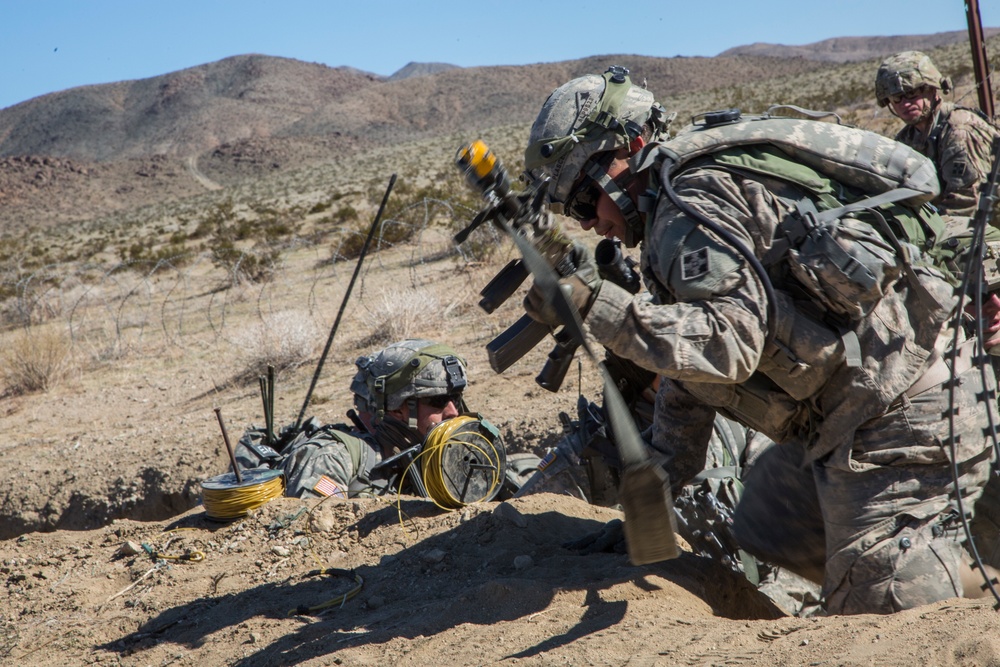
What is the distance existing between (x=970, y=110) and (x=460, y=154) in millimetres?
3769

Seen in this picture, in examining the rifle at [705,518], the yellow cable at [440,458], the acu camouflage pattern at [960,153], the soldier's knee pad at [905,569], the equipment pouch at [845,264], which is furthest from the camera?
the acu camouflage pattern at [960,153]

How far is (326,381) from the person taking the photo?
9414 mm

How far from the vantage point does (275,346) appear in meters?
10.1

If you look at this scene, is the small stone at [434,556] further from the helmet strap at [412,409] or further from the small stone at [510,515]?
the helmet strap at [412,409]

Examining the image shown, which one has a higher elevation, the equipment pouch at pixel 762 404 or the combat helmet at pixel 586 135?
the combat helmet at pixel 586 135

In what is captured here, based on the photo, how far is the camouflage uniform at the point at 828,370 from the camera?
2422mm

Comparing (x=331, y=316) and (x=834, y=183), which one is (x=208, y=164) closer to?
(x=331, y=316)

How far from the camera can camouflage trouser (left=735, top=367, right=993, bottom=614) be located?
271 centimetres

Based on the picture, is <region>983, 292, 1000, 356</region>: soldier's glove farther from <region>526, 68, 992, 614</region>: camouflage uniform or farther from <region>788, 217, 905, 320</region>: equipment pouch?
<region>788, 217, 905, 320</region>: equipment pouch

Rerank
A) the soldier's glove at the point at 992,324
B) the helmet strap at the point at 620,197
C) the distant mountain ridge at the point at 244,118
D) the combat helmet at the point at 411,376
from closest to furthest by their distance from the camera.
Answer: the helmet strap at the point at 620,197 < the soldier's glove at the point at 992,324 < the combat helmet at the point at 411,376 < the distant mountain ridge at the point at 244,118

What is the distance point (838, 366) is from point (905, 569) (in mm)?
635

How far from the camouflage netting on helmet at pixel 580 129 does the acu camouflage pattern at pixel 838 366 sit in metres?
0.25

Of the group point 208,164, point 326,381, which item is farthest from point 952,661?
point 208,164

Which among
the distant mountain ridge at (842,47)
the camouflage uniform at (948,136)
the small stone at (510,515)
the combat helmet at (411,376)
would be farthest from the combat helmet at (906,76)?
the distant mountain ridge at (842,47)
